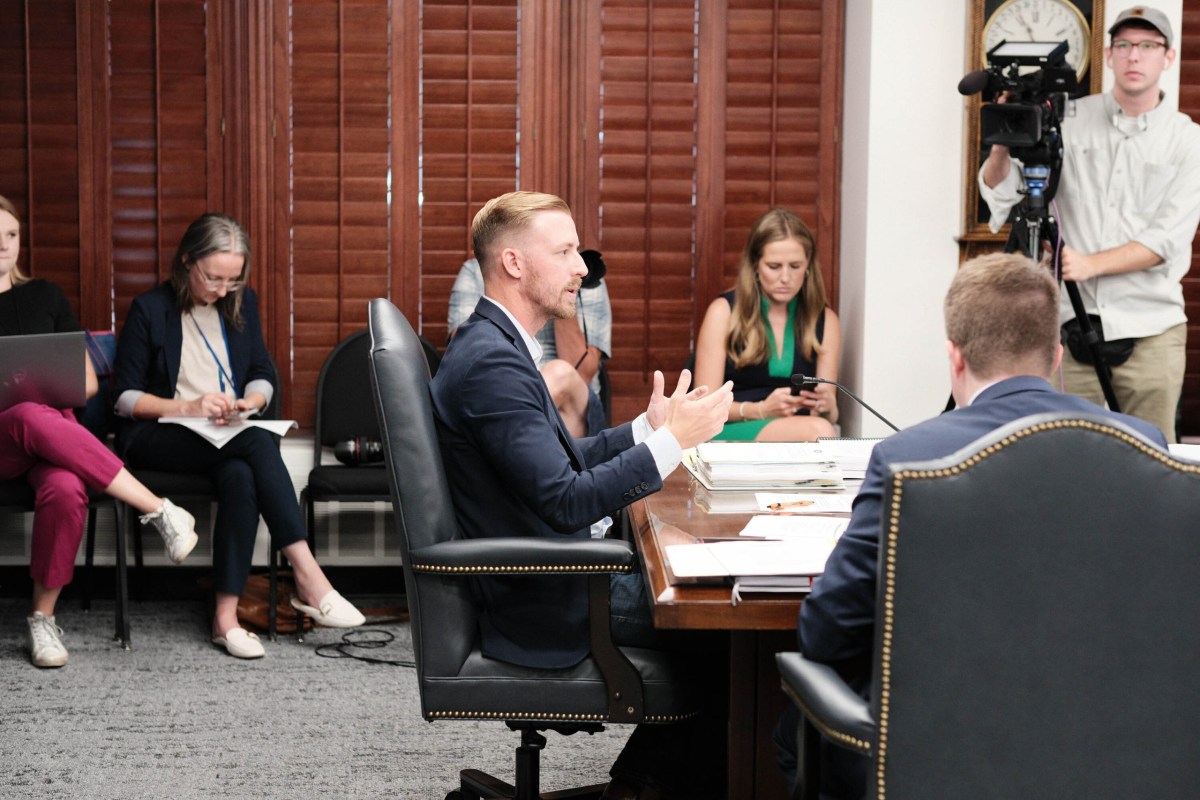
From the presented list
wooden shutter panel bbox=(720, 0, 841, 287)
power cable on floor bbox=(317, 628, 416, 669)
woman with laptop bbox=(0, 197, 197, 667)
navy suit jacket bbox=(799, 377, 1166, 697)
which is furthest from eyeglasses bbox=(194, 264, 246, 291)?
navy suit jacket bbox=(799, 377, 1166, 697)

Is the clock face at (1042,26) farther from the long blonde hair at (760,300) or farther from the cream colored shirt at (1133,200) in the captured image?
the long blonde hair at (760,300)

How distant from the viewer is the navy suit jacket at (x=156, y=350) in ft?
13.7

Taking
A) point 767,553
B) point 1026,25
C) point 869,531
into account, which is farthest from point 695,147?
point 869,531

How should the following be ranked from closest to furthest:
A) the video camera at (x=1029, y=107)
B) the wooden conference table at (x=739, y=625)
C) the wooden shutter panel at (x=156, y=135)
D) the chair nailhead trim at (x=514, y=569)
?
1. the wooden conference table at (x=739, y=625)
2. the chair nailhead trim at (x=514, y=569)
3. the video camera at (x=1029, y=107)
4. the wooden shutter panel at (x=156, y=135)

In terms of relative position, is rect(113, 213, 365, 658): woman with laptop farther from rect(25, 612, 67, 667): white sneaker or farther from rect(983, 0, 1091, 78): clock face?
rect(983, 0, 1091, 78): clock face

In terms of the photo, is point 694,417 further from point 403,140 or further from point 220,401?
point 403,140

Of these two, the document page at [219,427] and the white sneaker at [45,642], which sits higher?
the document page at [219,427]

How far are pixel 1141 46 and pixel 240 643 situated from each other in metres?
3.09

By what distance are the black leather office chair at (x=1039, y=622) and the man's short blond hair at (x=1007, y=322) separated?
315 mm

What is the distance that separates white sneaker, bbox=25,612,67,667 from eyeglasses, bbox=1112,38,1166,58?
344 centimetres

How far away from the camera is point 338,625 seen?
4.02 meters

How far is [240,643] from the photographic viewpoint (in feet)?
12.5

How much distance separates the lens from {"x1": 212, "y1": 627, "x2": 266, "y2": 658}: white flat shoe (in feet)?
12.4

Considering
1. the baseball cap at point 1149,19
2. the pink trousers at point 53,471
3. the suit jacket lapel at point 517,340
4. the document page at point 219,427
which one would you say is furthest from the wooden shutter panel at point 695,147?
the suit jacket lapel at point 517,340
